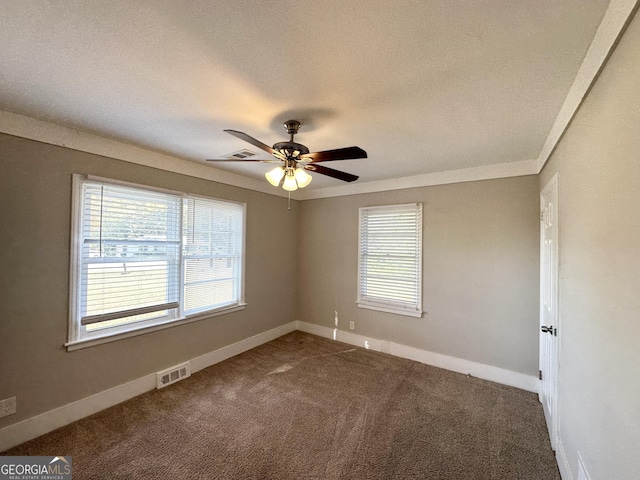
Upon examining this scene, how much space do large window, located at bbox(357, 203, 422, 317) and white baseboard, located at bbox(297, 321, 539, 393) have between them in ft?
1.64

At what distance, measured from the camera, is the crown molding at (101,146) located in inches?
80.2

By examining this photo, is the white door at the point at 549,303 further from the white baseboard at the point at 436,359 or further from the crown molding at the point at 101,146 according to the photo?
the crown molding at the point at 101,146

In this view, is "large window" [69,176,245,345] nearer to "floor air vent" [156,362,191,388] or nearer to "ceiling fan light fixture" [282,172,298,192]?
"floor air vent" [156,362,191,388]

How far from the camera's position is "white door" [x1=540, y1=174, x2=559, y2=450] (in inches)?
79.6

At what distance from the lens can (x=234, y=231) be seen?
3744mm

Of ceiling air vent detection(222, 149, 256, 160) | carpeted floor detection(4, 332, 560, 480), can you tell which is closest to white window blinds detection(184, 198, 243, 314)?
ceiling air vent detection(222, 149, 256, 160)

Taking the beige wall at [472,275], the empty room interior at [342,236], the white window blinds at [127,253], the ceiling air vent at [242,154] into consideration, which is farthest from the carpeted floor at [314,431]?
the ceiling air vent at [242,154]

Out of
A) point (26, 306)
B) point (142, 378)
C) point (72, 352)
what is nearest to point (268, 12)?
point (26, 306)

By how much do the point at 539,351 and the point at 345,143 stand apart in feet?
9.68

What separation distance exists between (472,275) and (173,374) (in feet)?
12.0

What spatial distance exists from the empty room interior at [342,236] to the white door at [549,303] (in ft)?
0.15

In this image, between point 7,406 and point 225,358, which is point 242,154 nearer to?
point 225,358

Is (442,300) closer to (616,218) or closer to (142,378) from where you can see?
(616,218)

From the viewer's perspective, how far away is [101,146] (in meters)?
2.46
